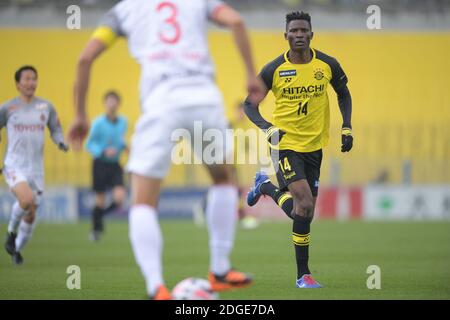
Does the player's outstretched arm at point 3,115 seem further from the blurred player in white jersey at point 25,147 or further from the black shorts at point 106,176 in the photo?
the black shorts at point 106,176

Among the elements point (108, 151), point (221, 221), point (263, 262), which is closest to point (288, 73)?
point (221, 221)

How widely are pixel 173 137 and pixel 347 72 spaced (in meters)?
31.0

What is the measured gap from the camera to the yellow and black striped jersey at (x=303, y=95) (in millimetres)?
10594

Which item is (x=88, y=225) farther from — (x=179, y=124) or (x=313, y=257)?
(x=179, y=124)

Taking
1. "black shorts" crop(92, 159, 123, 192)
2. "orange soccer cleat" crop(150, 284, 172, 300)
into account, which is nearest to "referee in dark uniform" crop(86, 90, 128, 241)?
"black shorts" crop(92, 159, 123, 192)

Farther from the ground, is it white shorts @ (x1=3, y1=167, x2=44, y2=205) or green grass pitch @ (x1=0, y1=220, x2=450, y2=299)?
white shorts @ (x1=3, y1=167, x2=44, y2=205)

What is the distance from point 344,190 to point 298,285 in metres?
18.7

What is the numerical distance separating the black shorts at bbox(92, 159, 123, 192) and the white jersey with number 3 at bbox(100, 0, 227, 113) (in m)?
12.9

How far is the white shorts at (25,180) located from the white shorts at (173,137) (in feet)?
20.2

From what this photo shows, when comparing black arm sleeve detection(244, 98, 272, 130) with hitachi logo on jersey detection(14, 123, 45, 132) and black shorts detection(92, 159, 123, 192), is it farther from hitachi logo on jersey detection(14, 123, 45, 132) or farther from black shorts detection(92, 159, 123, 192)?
black shorts detection(92, 159, 123, 192)

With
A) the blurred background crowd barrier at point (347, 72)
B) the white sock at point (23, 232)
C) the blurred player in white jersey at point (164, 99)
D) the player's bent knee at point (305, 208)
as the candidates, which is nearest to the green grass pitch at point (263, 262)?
the white sock at point (23, 232)

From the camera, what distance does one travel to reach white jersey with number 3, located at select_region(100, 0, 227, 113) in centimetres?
746

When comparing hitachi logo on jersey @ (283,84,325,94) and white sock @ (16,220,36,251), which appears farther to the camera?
white sock @ (16,220,36,251)

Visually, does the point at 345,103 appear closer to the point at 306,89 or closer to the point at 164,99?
the point at 306,89
